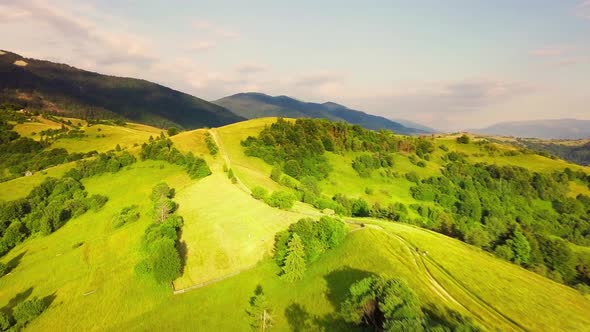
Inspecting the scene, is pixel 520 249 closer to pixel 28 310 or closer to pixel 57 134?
pixel 28 310

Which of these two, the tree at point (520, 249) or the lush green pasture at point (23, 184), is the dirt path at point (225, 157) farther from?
the tree at point (520, 249)

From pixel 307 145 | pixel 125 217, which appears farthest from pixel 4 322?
pixel 307 145

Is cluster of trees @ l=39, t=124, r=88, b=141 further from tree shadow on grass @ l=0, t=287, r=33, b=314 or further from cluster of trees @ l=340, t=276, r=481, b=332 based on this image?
cluster of trees @ l=340, t=276, r=481, b=332

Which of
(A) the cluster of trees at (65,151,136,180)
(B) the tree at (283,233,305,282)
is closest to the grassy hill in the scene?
(B) the tree at (283,233,305,282)

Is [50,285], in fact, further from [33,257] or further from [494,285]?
[494,285]

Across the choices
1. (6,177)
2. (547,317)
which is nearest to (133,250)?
(547,317)

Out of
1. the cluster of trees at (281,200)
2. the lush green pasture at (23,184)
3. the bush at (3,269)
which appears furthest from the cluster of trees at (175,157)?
the bush at (3,269)
